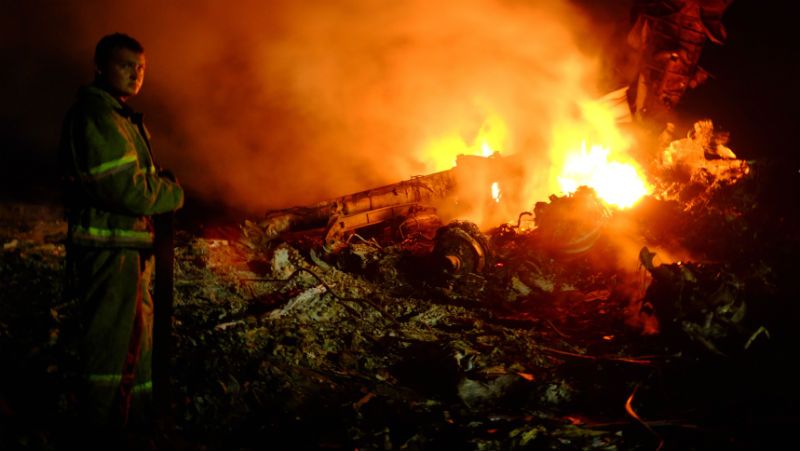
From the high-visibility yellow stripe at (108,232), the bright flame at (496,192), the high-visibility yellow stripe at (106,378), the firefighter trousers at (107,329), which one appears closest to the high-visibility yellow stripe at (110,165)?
the high-visibility yellow stripe at (108,232)

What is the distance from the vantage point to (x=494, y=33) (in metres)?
12.6

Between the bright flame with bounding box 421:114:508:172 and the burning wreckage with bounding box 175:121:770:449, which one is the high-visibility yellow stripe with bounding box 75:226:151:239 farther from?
the bright flame with bounding box 421:114:508:172

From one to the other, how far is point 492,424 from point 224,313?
2.59 m

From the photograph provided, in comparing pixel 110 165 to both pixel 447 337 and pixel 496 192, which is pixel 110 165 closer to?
pixel 447 337

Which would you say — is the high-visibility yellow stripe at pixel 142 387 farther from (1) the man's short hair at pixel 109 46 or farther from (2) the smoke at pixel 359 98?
(2) the smoke at pixel 359 98

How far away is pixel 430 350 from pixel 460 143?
33.6 ft

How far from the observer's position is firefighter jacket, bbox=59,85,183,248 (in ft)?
7.01

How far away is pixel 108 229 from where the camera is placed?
7.28ft

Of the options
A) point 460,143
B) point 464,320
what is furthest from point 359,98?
point 464,320

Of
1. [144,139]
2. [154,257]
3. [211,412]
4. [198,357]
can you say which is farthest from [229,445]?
[144,139]

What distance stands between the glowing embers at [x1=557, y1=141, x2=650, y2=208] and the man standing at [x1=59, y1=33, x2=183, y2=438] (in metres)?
8.30

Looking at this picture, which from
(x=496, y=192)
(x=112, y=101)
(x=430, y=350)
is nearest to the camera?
(x=112, y=101)

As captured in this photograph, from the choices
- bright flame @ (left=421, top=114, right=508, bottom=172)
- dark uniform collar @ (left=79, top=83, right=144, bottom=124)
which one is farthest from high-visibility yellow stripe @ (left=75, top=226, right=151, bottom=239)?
bright flame @ (left=421, top=114, right=508, bottom=172)

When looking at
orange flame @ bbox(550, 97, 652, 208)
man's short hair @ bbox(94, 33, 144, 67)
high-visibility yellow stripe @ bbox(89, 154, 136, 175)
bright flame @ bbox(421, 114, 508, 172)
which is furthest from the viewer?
bright flame @ bbox(421, 114, 508, 172)
